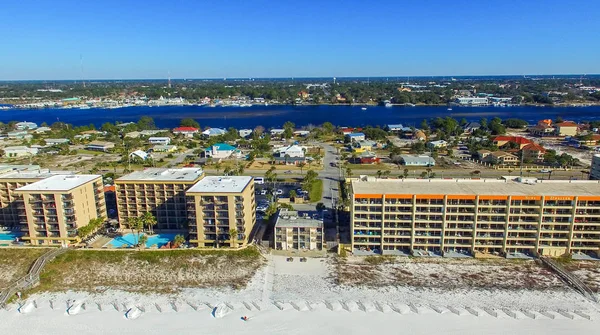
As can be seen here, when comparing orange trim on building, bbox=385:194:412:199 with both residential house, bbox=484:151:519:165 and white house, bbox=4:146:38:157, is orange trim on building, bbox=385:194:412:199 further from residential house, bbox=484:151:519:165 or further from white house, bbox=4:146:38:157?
white house, bbox=4:146:38:157

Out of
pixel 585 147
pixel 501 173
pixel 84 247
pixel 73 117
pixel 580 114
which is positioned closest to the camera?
pixel 84 247

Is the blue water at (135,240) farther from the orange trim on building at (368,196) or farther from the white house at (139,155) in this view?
the white house at (139,155)

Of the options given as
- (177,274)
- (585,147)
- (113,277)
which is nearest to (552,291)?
(177,274)

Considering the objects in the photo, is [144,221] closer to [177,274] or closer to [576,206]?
[177,274]

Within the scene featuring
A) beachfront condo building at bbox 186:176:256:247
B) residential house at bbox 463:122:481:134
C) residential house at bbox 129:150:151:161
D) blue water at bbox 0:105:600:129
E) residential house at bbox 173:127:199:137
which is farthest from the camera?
blue water at bbox 0:105:600:129

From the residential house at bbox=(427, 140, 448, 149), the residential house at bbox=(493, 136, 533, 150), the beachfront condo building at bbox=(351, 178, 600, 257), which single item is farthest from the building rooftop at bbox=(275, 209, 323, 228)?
the residential house at bbox=(493, 136, 533, 150)

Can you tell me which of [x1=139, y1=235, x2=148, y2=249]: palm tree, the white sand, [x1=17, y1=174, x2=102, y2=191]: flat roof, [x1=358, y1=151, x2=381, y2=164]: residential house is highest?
[x1=17, y1=174, x2=102, y2=191]: flat roof
